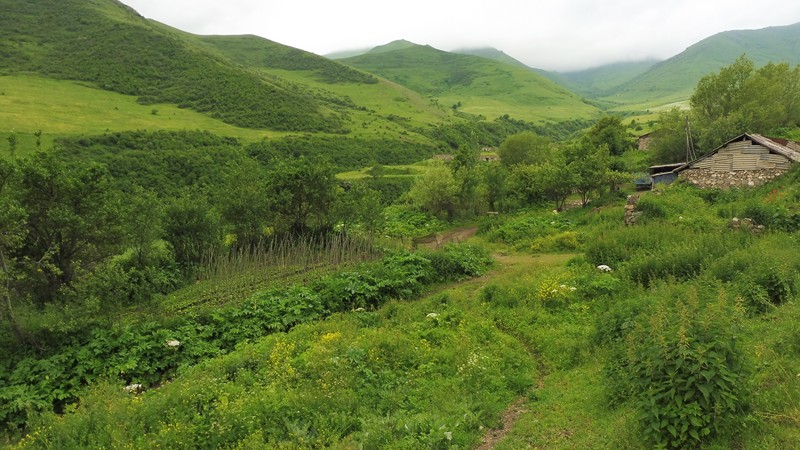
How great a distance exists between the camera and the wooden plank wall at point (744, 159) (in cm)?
2416

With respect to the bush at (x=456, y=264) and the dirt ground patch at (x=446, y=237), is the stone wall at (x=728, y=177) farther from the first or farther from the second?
the bush at (x=456, y=264)

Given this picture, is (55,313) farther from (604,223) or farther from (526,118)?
(526,118)

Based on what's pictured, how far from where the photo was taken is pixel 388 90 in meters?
143

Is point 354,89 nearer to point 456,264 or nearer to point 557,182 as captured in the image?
point 557,182

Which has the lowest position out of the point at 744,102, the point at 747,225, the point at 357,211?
the point at 747,225

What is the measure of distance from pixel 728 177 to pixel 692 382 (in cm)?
2564

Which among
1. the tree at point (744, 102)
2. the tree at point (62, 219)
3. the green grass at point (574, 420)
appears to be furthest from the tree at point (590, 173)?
the tree at point (62, 219)

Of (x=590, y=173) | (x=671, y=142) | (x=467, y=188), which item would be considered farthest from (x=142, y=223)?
(x=671, y=142)

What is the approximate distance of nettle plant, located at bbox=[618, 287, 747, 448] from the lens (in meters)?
5.61

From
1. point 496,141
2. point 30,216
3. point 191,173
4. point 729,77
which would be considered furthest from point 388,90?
point 30,216

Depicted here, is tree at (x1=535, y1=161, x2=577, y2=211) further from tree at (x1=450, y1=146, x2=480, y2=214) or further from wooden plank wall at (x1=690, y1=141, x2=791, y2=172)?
wooden plank wall at (x1=690, y1=141, x2=791, y2=172)

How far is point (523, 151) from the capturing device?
44.2 meters

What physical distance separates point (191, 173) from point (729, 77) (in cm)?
5723

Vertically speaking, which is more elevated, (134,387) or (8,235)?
(8,235)
